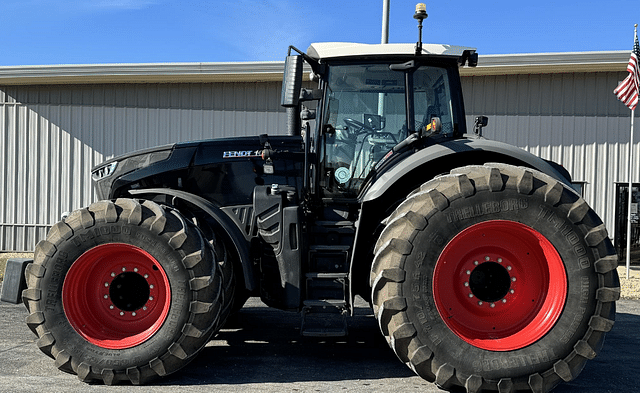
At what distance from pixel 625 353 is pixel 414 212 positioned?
2.85m

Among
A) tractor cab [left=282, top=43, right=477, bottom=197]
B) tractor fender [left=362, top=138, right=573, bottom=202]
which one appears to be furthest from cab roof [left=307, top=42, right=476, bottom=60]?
tractor fender [left=362, top=138, right=573, bottom=202]

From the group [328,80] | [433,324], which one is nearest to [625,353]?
[433,324]

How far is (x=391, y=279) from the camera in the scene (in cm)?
360

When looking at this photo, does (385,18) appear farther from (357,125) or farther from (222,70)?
(357,125)

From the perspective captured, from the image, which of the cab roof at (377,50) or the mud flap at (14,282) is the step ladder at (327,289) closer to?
the cab roof at (377,50)

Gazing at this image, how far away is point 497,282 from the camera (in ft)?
12.6

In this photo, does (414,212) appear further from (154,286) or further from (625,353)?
(625,353)

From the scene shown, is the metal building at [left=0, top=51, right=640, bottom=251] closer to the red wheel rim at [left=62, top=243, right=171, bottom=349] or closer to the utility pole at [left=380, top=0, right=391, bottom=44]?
the utility pole at [left=380, top=0, right=391, bottom=44]

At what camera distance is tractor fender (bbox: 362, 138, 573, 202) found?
3.94 m

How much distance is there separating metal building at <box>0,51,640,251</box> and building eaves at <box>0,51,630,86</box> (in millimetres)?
25

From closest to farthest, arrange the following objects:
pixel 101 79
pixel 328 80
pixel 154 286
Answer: pixel 154 286 < pixel 328 80 < pixel 101 79

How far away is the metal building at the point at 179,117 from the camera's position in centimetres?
1162

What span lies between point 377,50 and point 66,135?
405 inches

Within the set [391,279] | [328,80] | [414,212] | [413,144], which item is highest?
[328,80]
